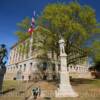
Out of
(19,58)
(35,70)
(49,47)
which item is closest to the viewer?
(49,47)

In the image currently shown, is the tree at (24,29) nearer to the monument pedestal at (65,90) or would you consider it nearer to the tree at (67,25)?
the tree at (67,25)

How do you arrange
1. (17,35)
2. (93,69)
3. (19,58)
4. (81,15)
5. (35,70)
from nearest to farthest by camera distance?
(81,15)
(17,35)
(35,70)
(93,69)
(19,58)

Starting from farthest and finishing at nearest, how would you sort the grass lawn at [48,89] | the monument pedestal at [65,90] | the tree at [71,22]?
the tree at [71,22] → the monument pedestal at [65,90] → the grass lawn at [48,89]

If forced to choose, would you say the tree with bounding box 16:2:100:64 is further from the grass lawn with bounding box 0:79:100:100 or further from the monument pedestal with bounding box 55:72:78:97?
the monument pedestal with bounding box 55:72:78:97

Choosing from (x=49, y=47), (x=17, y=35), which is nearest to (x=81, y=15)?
(x=49, y=47)

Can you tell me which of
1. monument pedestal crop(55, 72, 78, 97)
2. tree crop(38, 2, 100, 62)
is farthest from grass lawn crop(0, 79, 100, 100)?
tree crop(38, 2, 100, 62)

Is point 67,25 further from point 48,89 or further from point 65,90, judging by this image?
point 65,90

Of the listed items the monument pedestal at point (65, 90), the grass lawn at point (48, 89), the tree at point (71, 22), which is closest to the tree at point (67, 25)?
the tree at point (71, 22)

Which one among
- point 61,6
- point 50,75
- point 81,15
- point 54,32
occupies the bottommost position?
point 50,75

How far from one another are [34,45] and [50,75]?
615 inches

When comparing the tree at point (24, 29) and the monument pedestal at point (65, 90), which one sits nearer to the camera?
the monument pedestal at point (65, 90)

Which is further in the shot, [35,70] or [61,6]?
[35,70]

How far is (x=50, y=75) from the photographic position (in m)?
42.5

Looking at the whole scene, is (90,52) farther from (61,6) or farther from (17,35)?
(17,35)
